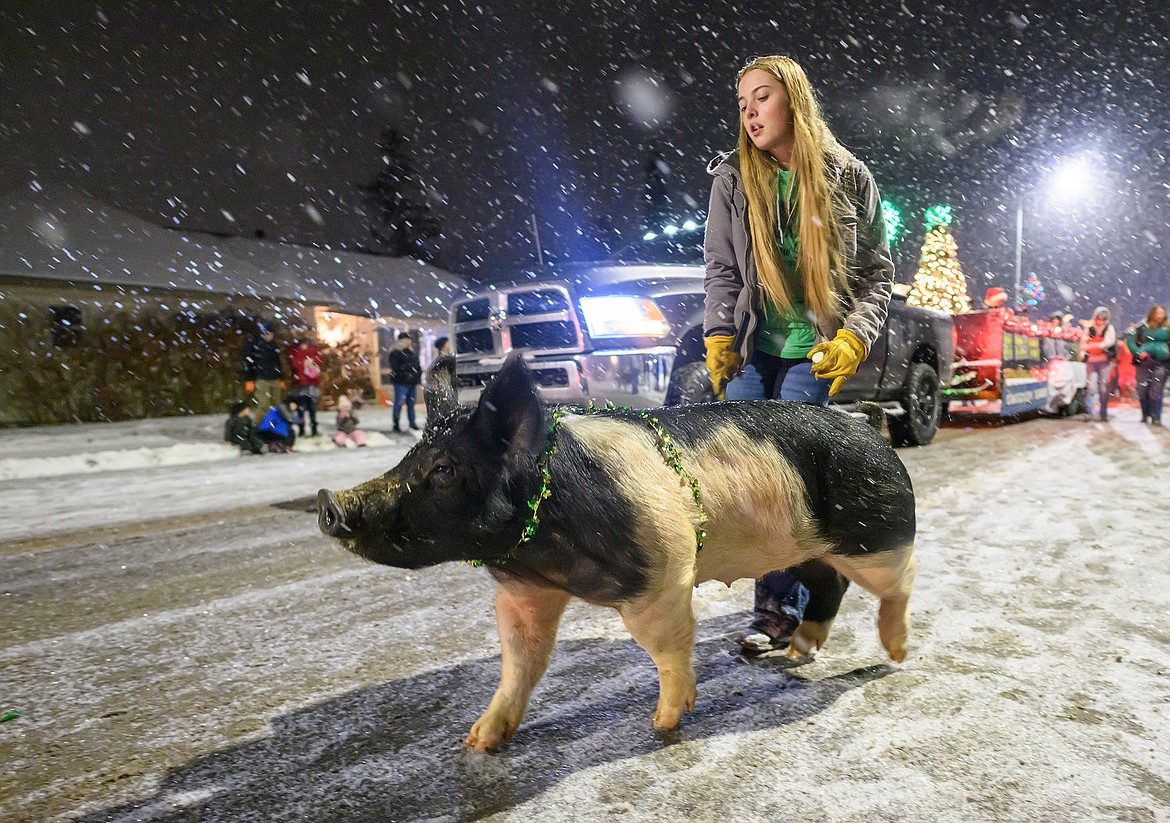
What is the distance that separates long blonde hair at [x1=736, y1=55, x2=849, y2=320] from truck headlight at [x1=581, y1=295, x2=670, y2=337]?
407 centimetres

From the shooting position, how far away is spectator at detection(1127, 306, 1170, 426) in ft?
34.0

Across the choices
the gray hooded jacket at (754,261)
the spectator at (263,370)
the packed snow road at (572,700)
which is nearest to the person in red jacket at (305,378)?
the spectator at (263,370)

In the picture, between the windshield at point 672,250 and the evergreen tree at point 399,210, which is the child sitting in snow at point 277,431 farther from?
the evergreen tree at point 399,210

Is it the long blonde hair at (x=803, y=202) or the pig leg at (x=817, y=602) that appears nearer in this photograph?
the long blonde hair at (x=803, y=202)

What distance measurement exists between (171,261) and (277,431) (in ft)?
37.4

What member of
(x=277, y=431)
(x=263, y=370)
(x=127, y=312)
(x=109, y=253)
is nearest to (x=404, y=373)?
(x=263, y=370)

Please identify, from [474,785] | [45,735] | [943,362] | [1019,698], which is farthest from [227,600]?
[943,362]

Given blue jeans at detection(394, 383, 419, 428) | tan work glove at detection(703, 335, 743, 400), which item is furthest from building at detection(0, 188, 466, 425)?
tan work glove at detection(703, 335, 743, 400)

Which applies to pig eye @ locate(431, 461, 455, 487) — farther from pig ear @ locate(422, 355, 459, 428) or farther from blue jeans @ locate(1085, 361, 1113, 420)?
blue jeans @ locate(1085, 361, 1113, 420)

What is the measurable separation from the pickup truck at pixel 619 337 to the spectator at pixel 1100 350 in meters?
4.87

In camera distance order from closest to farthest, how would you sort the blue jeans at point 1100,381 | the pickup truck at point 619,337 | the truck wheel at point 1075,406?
the pickup truck at point 619,337 < the blue jeans at point 1100,381 < the truck wheel at point 1075,406

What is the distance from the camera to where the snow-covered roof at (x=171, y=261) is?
1658 cm

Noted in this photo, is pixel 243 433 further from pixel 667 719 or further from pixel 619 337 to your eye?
pixel 667 719

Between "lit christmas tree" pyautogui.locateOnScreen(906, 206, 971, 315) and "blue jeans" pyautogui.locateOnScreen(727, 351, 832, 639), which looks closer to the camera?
"blue jeans" pyautogui.locateOnScreen(727, 351, 832, 639)
